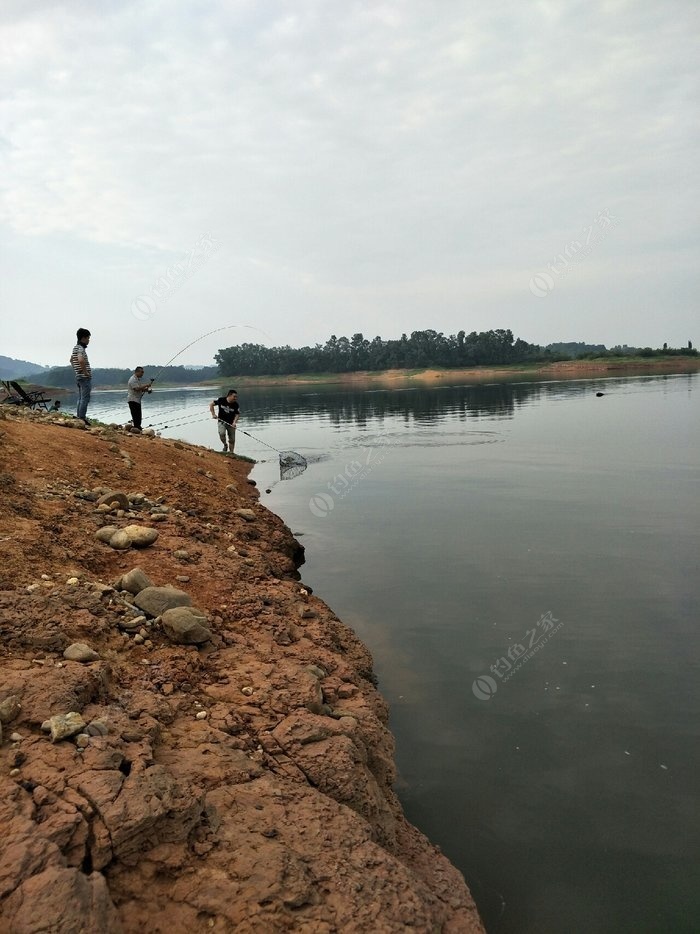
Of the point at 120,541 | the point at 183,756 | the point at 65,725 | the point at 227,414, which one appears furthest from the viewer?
the point at 227,414

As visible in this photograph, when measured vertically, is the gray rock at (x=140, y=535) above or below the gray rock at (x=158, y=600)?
above

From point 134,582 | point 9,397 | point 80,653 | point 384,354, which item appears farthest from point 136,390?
point 384,354

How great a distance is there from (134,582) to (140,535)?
176 cm

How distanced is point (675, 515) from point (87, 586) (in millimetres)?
12796

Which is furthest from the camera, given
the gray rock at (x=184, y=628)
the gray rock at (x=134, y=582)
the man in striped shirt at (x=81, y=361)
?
the man in striped shirt at (x=81, y=361)

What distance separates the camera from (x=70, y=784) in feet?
11.3

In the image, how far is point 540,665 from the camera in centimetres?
751

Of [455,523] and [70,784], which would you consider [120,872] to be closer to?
[70,784]

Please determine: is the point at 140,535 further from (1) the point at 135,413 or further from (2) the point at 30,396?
(2) the point at 30,396

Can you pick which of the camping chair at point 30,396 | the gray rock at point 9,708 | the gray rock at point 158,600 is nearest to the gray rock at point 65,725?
the gray rock at point 9,708

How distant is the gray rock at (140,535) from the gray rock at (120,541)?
7cm

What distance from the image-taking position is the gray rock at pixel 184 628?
18.8 ft

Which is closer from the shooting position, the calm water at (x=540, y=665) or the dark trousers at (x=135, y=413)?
the calm water at (x=540, y=665)

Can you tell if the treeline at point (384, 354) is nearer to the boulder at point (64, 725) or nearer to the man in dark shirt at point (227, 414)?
the man in dark shirt at point (227, 414)
